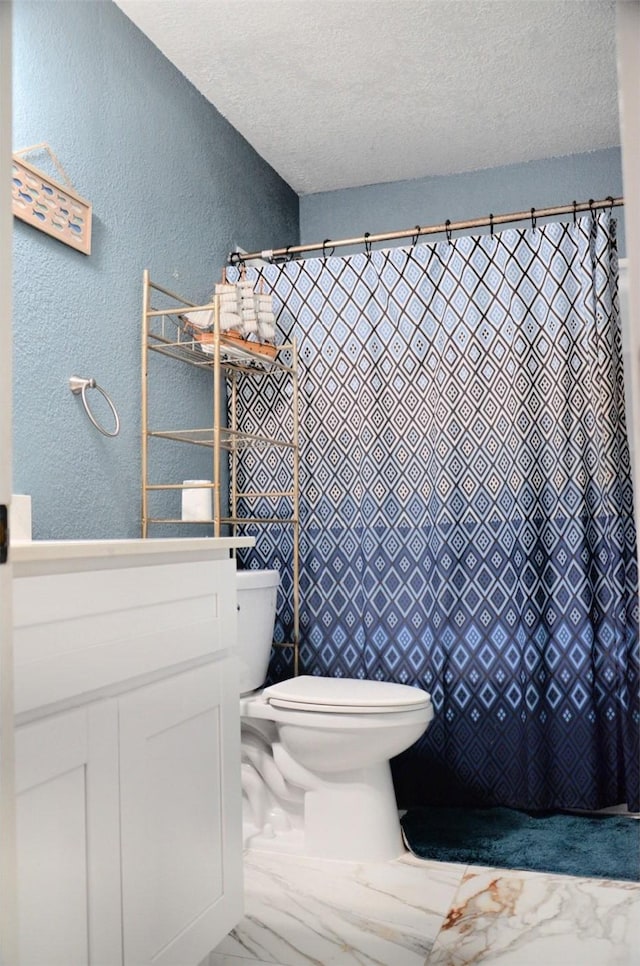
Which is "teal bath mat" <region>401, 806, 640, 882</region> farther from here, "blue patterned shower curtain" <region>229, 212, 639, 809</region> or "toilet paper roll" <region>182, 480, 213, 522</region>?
"toilet paper roll" <region>182, 480, 213, 522</region>

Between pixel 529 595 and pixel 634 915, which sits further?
pixel 529 595

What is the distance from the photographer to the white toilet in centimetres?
211

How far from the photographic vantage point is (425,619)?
8.41 ft

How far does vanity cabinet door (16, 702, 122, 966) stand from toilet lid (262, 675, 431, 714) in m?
0.99

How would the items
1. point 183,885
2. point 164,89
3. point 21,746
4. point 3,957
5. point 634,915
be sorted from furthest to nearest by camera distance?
point 164,89
point 634,915
point 183,885
point 21,746
point 3,957

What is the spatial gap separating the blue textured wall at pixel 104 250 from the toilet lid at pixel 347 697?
0.62 metres

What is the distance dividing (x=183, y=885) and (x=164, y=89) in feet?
7.26

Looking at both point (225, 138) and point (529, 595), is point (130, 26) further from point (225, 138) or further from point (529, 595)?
point (529, 595)

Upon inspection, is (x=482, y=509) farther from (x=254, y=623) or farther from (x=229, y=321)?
(x=229, y=321)

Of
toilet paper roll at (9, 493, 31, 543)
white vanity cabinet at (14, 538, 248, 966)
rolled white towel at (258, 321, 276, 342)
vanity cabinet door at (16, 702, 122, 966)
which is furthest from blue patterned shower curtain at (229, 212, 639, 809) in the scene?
vanity cabinet door at (16, 702, 122, 966)

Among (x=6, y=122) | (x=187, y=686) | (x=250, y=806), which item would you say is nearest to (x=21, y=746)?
(x=187, y=686)

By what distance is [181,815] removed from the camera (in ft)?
4.57

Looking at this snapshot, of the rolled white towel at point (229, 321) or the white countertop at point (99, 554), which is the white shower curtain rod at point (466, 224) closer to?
the rolled white towel at point (229, 321)

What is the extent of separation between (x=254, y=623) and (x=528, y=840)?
39.3 inches
